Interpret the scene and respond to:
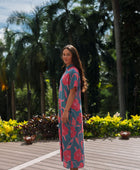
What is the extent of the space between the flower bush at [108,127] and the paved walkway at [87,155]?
0.41 m

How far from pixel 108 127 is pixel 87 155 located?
6.11ft

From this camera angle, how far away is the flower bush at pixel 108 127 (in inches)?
214

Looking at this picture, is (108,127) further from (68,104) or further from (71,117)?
(68,104)

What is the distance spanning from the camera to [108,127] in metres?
5.57

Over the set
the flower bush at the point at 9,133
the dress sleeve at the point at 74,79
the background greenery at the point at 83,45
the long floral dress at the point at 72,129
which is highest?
the background greenery at the point at 83,45

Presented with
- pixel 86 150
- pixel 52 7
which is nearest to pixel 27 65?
pixel 52 7

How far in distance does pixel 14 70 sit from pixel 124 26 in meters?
8.23

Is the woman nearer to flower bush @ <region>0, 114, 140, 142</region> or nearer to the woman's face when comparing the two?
the woman's face

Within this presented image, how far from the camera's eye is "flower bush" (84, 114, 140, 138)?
214 inches

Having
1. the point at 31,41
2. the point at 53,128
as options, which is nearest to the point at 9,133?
the point at 53,128

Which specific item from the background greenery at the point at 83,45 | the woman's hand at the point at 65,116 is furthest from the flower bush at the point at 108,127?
the background greenery at the point at 83,45

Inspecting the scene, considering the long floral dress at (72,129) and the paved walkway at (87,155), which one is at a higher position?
the long floral dress at (72,129)

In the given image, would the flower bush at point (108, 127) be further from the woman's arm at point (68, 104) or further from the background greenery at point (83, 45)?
the background greenery at point (83, 45)

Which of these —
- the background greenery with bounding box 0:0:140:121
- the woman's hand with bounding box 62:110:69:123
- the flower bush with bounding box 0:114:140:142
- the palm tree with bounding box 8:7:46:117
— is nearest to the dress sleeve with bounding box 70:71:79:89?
the woman's hand with bounding box 62:110:69:123
